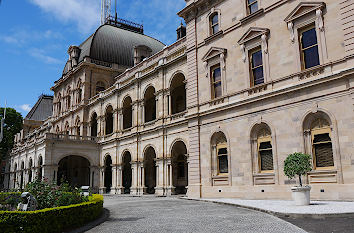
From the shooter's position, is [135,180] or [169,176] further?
[135,180]

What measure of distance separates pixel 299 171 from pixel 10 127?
6300 cm

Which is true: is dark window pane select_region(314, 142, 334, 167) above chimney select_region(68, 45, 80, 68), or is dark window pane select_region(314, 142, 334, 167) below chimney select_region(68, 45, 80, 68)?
below

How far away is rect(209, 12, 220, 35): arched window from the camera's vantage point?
2264 cm

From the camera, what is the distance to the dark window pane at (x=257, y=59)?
1935 cm

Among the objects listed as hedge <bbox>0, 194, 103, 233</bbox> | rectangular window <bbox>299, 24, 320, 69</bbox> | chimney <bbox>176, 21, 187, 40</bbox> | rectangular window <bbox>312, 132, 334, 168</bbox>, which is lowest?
hedge <bbox>0, 194, 103, 233</bbox>

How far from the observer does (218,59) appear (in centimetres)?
2181

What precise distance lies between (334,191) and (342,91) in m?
4.59

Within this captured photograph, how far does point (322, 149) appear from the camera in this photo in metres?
15.7

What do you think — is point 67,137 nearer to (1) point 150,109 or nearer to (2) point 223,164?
(1) point 150,109

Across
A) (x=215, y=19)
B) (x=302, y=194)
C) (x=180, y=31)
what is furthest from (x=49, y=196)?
(x=180, y=31)

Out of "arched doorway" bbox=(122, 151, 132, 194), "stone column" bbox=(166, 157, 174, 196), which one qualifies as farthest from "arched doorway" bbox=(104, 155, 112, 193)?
"stone column" bbox=(166, 157, 174, 196)

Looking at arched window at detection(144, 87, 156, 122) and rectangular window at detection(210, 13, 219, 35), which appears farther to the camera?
arched window at detection(144, 87, 156, 122)

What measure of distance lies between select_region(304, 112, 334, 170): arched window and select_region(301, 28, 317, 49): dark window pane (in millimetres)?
3772

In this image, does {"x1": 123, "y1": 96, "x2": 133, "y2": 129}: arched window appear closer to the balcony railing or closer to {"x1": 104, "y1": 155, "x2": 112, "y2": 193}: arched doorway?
the balcony railing
